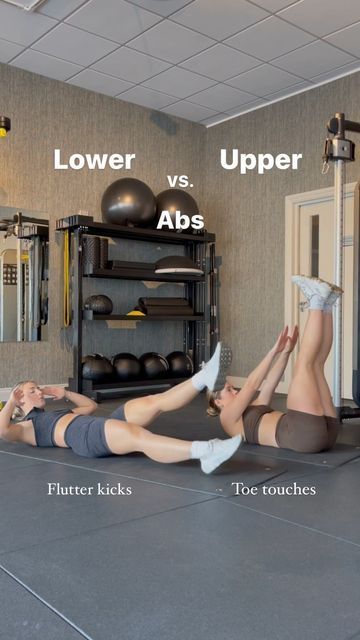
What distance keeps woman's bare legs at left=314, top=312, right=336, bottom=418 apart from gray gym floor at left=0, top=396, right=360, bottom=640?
0.88 ft

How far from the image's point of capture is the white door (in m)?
5.05

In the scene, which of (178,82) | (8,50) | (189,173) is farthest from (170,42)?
(189,173)

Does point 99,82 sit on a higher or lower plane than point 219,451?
higher

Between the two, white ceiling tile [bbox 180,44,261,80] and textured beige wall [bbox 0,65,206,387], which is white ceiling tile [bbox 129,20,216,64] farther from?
textured beige wall [bbox 0,65,206,387]

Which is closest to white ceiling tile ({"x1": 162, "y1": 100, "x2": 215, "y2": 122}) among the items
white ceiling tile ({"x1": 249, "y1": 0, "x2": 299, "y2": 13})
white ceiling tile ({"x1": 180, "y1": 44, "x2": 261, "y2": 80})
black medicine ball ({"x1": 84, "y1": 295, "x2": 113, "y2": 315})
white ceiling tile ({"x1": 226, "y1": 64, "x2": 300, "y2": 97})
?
white ceiling tile ({"x1": 226, "y1": 64, "x2": 300, "y2": 97})

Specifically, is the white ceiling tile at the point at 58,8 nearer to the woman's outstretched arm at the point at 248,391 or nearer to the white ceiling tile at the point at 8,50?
the white ceiling tile at the point at 8,50

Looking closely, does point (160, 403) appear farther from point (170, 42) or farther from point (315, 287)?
point (170, 42)

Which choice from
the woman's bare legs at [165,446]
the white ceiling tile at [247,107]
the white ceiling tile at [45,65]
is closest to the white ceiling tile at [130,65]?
the white ceiling tile at [45,65]

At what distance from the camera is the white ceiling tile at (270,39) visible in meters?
4.30

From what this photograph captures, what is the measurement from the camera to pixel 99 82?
5352 millimetres

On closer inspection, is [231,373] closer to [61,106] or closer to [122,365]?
[122,365]

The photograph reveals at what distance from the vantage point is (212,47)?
4.64 meters

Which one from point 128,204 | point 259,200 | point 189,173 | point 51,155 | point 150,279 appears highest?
point 189,173

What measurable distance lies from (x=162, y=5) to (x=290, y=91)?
1906 mm
